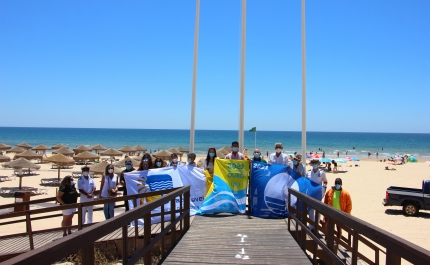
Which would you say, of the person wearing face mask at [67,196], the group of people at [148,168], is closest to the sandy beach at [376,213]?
the group of people at [148,168]

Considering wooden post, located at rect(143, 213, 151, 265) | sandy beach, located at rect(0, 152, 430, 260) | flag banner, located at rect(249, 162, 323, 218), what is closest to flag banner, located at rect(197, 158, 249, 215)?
flag banner, located at rect(249, 162, 323, 218)

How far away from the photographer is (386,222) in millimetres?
13578

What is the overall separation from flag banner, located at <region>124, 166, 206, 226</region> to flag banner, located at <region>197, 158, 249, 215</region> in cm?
29

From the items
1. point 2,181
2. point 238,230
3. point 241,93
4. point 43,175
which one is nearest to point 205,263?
point 238,230

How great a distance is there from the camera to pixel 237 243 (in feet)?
20.1

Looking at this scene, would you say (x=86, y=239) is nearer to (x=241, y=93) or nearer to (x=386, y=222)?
Answer: (x=241, y=93)

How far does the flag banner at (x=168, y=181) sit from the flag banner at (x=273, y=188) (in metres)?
1.32

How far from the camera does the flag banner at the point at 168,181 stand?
27.5 ft

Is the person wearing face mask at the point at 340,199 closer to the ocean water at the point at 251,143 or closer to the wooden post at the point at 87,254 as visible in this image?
the wooden post at the point at 87,254

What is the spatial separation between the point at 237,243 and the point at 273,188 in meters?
2.34

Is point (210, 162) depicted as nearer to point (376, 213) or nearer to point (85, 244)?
point (85, 244)

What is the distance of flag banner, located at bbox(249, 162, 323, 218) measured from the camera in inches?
319

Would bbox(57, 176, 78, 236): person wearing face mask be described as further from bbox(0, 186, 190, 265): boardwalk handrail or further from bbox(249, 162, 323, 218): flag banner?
bbox(0, 186, 190, 265): boardwalk handrail

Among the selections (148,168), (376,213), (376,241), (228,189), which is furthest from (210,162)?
(376,213)
